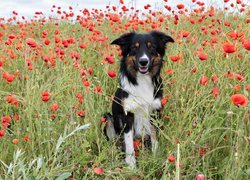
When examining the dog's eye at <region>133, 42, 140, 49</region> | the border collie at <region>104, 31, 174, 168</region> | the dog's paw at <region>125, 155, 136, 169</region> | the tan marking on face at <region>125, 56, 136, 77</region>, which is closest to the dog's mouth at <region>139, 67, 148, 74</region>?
the border collie at <region>104, 31, 174, 168</region>

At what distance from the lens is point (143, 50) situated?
3.55 metres

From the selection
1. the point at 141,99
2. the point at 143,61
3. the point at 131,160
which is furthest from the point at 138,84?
the point at 131,160

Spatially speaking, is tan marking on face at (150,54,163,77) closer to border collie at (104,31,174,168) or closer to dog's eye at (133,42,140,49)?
border collie at (104,31,174,168)

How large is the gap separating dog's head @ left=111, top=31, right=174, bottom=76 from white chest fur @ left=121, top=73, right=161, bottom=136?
11cm

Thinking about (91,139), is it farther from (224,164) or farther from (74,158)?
(224,164)

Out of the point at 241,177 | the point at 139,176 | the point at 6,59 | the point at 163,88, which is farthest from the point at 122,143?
the point at 6,59

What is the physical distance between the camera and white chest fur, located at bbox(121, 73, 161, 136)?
3514 mm

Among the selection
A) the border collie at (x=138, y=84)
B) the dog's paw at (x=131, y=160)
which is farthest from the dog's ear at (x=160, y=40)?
the dog's paw at (x=131, y=160)

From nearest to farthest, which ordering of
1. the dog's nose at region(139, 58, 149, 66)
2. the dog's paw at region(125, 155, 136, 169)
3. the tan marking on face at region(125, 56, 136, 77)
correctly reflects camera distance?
the dog's paw at region(125, 155, 136, 169), the dog's nose at region(139, 58, 149, 66), the tan marking on face at region(125, 56, 136, 77)

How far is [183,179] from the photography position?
249 centimetres

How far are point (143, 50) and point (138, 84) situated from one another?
383 millimetres

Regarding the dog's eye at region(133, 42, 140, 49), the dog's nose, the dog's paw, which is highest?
the dog's eye at region(133, 42, 140, 49)

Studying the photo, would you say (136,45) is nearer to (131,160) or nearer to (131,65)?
(131,65)

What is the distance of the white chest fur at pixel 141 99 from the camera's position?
351cm
